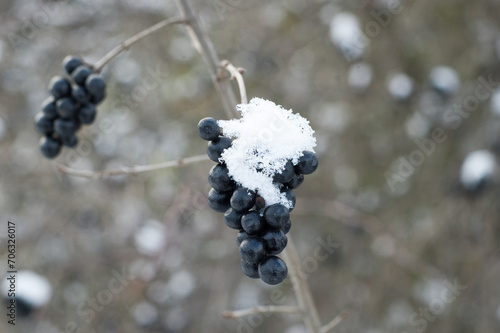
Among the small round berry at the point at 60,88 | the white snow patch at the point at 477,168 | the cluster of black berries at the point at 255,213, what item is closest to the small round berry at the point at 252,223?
the cluster of black berries at the point at 255,213

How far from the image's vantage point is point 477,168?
2.95 metres

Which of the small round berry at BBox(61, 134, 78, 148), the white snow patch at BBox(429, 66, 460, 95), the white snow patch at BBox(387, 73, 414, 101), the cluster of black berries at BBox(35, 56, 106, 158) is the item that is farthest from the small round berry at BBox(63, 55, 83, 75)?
the white snow patch at BBox(429, 66, 460, 95)

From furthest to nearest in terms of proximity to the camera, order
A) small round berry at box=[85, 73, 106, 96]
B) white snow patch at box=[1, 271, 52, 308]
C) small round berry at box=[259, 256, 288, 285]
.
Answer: white snow patch at box=[1, 271, 52, 308] → small round berry at box=[85, 73, 106, 96] → small round berry at box=[259, 256, 288, 285]

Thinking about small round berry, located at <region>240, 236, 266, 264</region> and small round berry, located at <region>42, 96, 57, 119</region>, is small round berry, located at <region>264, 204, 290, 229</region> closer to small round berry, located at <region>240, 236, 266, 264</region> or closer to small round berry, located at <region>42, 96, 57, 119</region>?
small round berry, located at <region>240, 236, 266, 264</region>

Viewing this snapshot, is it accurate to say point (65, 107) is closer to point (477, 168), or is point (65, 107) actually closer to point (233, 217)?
point (233, 217)

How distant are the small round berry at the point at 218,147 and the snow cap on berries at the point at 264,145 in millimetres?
17

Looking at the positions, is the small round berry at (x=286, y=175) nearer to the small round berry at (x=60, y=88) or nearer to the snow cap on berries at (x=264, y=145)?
the snow cap on berries at (x=264, y=145)

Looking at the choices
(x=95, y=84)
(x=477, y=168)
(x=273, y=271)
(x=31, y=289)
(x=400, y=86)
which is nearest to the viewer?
(x=273, y=271)

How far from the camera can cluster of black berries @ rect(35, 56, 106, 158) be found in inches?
63.9

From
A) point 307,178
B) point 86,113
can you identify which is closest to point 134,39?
point 86,113

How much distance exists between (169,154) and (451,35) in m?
2.53

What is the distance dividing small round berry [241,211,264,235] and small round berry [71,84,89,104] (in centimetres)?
98

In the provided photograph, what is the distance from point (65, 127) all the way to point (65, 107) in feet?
0.24

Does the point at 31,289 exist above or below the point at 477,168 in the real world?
below
